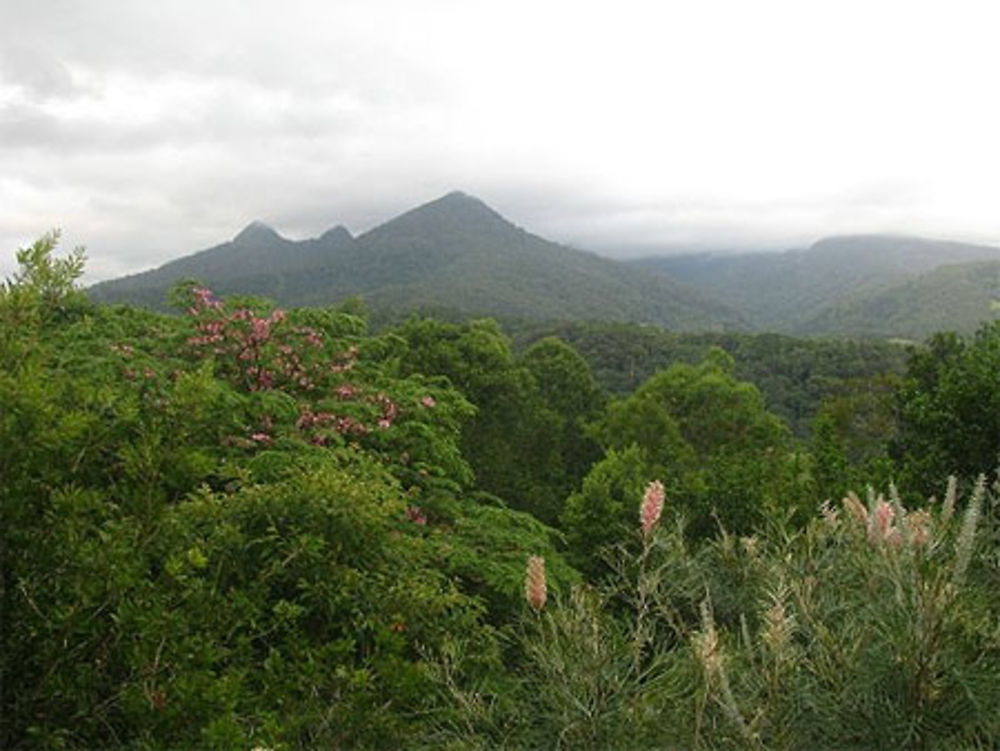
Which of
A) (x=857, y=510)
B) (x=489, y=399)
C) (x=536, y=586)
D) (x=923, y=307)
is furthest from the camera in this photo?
(x=923, y=307)

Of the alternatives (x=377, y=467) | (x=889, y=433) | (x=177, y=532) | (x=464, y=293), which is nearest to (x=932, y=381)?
(x=889, y=433)

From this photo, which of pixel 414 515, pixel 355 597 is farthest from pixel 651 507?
pixel 414 515

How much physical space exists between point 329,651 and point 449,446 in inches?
213

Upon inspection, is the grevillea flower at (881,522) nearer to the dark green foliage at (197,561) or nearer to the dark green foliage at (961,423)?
the dark green foliage at (197,561)

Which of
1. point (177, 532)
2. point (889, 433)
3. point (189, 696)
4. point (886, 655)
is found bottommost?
point (889, 433)

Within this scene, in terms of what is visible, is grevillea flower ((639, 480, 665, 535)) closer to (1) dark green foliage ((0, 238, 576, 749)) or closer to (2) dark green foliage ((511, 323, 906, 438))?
(1) dark green foliage ((0, 238, 576, 749))

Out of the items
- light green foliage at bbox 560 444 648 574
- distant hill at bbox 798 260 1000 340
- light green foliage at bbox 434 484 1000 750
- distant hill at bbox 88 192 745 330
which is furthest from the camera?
distant hill at bbox 88 192 745 330

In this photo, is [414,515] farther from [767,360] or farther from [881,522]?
[767,360]

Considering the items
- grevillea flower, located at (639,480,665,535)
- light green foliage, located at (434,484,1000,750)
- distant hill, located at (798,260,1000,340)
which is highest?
grevillea flower, located at (639,480,665,535)

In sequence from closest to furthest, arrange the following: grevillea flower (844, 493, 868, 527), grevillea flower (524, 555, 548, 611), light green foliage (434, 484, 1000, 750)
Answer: light green foliage (434, 484, 1000, 750) < grevillea flower (524, 555, 548, 611) < grevillea flower (844, 493, 868, 527)

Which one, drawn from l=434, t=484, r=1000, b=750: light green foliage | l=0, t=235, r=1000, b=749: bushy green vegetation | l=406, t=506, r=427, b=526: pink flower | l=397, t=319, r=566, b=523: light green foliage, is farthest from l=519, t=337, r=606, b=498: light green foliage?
l=434, t=484, r=1000, b=750: light green foliage

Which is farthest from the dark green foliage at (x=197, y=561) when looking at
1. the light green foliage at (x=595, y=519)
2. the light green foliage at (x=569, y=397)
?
the light green foliage at (x=569, y=397)

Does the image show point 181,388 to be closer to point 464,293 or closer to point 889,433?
point 889,433

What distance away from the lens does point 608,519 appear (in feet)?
44.7
